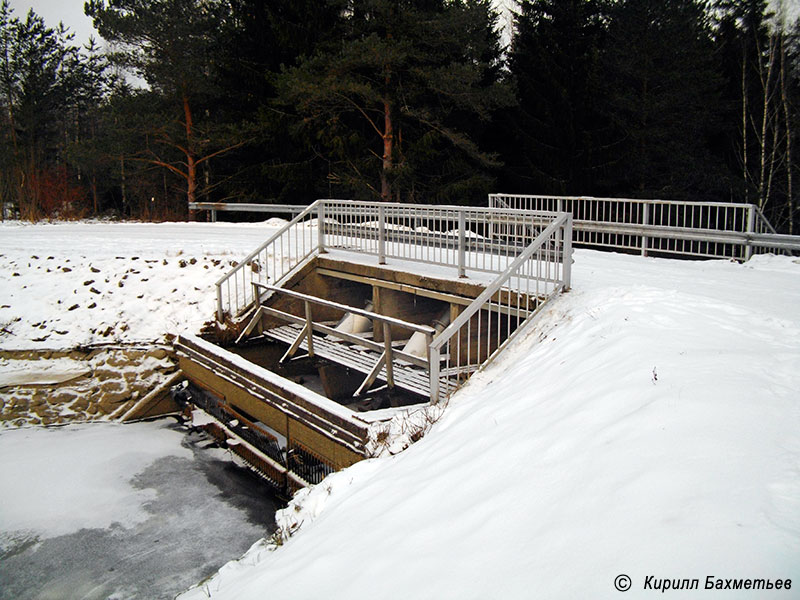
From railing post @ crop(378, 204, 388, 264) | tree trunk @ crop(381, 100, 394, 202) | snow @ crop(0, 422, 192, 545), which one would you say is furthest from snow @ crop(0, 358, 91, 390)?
tree trunk @ crop(381, 100, 394, 202)

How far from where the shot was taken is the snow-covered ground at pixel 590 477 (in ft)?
11.1

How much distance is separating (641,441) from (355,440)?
158 inches

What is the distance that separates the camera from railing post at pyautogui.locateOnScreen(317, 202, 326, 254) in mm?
13883

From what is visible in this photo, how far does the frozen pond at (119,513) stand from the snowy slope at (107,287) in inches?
106

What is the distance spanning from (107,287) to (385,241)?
22.8ft

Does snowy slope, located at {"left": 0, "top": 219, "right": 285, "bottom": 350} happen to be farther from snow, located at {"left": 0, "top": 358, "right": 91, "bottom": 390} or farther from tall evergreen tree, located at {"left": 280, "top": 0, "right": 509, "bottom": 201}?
tall evergreen tree, located at {"left": 280, "top": 0, "right": 509, "bottom": 201}

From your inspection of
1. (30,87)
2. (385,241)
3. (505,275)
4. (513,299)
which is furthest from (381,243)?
(30,87)

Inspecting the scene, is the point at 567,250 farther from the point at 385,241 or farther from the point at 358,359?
the point at 385,241

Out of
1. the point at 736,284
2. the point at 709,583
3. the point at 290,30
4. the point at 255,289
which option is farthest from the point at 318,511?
the point at 290,30

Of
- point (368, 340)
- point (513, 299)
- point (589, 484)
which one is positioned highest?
point (513, 299)

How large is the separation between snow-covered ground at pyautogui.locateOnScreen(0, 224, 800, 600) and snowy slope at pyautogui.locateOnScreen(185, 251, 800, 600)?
1cm

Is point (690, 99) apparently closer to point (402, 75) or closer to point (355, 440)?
point (402, 75)

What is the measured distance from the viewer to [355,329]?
13641 millimetres

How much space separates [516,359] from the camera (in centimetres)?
791
